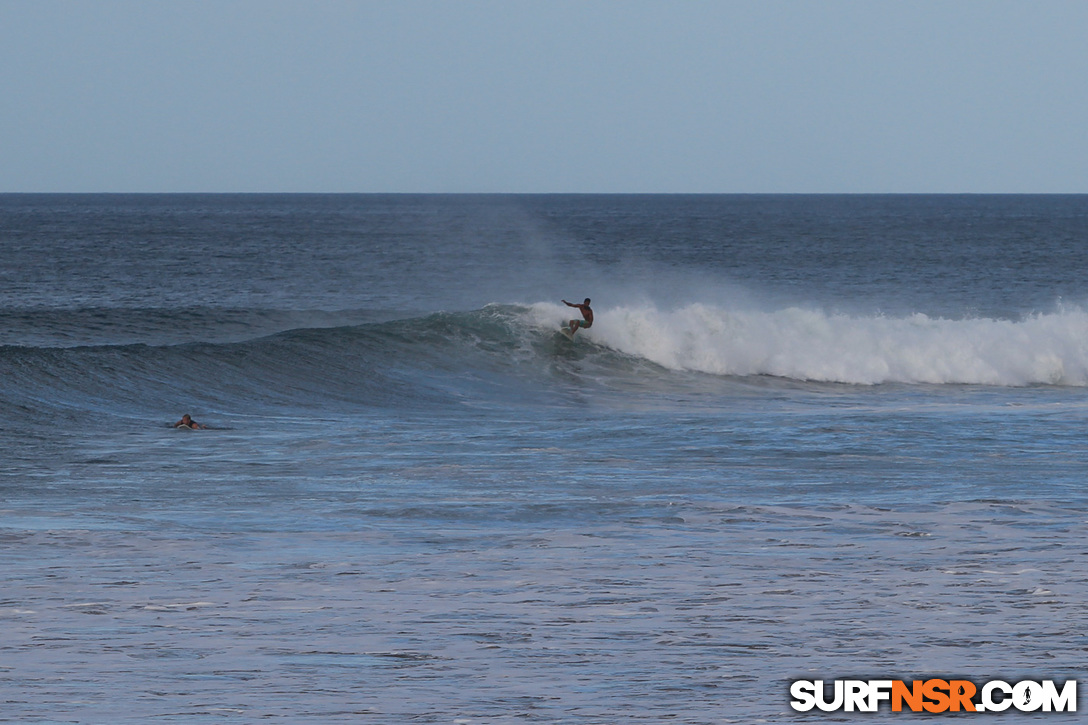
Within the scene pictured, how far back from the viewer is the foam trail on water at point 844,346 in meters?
27.1

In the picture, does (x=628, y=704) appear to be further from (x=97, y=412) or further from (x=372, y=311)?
(x=372, y=311)

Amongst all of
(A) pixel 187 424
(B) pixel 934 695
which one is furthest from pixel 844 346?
Answer: (B) pixel 934 695

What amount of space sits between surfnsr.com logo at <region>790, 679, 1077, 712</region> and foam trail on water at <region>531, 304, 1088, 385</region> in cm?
1958

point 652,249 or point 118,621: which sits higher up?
point 652,249

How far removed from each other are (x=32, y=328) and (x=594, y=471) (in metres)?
26.0

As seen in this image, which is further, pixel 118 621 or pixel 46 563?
pixel 46 563

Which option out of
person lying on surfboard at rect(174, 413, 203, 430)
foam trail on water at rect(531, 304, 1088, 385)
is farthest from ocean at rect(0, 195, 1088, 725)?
person lying on surfboard at rect(174, 413, 203, 430)

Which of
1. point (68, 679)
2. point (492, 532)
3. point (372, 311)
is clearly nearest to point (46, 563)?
point (68, 679)

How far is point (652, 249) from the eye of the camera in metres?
84.2

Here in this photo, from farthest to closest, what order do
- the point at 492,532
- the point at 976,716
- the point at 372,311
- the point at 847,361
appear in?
the point at 372,311 → the point at 847,361 → the point at 492,532 → the point at 976,716

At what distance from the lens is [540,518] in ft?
39.5

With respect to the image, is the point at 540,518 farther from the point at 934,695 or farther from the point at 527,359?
the point at 527,359

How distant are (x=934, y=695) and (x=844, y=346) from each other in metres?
21.9

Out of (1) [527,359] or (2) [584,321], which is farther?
(2) [584,321]
